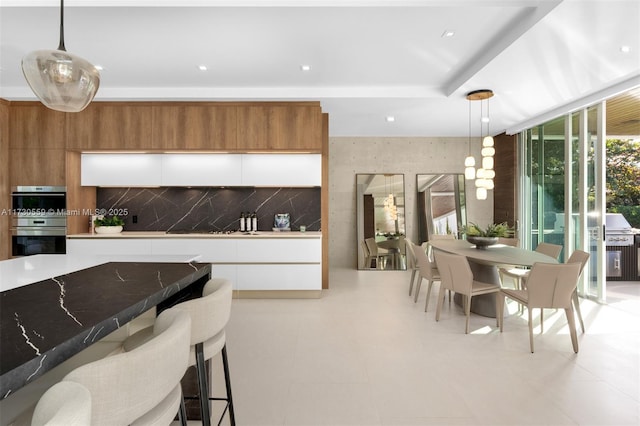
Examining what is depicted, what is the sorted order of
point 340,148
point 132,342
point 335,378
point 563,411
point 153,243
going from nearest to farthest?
point 132,342 < point 563,411 < point 335,378 < point 153,243 < point 340,148

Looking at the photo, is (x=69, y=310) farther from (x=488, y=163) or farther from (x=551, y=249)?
(x=551, y=249)

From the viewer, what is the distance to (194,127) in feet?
16.0

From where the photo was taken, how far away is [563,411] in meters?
2.22

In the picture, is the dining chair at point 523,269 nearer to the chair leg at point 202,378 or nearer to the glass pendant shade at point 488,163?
the glass pendant shade at point 488,163

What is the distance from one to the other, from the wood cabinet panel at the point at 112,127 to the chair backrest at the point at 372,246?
4.18 m

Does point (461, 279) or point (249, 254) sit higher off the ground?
point (249, 254)

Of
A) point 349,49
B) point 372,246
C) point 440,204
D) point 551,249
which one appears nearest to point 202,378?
point 349,49

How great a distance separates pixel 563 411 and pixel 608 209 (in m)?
7.22

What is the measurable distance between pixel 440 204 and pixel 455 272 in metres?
3.72

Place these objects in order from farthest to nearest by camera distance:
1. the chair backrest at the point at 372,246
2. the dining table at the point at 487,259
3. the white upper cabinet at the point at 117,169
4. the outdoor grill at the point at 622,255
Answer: the chair backrest at the point at 372,246
the outdoor grill at the point at 622,255
the white upper cabinet at the point at 117,169
the dining table at the point at 487,259

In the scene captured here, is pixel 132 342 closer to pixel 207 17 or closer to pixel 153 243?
pixel 207 17

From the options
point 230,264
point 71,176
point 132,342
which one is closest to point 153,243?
point 230,264

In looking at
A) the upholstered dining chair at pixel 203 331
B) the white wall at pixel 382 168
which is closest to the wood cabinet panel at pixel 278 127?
the white wall at pixel 382 168

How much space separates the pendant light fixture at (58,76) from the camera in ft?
6.00
